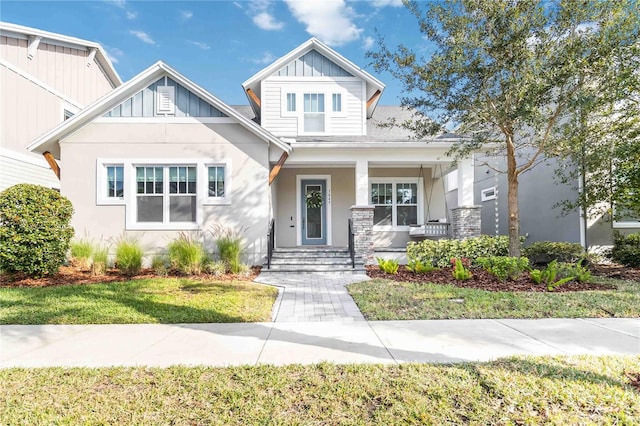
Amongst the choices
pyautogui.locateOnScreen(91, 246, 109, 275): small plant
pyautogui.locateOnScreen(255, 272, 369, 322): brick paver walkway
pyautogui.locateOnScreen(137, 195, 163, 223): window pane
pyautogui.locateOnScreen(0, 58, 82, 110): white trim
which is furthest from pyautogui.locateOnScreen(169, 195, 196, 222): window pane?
pyautogui.locateOnScreen(0, 58, 82, 110): white trim

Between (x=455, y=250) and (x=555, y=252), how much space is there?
9.82 ft

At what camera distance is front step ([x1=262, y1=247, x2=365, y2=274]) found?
30.4ft

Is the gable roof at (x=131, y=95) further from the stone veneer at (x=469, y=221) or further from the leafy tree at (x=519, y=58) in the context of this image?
the stone veneer at (x=469, y=221)

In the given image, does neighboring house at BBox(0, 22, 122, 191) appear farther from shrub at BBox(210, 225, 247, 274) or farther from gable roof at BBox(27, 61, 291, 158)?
shrub at BBox(210, 225, 247, 274)

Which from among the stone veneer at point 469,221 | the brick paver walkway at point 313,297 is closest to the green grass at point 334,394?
the brick paver walkway at point 313,297

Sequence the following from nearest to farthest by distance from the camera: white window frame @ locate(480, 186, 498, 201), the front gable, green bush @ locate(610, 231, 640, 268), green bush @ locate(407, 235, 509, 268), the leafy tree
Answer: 1. the leafy tree
2. green bush @ locate(610, 231, 640, 268)
3. green bush @ locate(407, 235, 509, 268)
4. the front gable
5. white window frame @ locate(480, 186, 498, 201)

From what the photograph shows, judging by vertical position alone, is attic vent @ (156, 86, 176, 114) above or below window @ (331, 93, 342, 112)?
below

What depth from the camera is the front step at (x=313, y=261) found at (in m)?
9.27

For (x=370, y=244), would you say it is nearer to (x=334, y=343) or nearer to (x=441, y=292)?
(x=441, y=292)

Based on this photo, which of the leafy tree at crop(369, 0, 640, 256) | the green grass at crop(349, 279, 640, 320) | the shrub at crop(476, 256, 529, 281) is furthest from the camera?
the shrub at crop(476, 256, 529, 281)

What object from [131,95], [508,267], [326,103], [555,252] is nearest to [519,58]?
[508,267]

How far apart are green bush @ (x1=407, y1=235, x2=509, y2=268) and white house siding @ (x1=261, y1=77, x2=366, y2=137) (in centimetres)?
457

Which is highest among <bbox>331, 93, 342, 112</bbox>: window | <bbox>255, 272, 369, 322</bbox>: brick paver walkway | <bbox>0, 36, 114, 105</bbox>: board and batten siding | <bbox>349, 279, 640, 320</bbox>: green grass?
<bbox>0, 36, 114, 105</bbox>: board and batten siding

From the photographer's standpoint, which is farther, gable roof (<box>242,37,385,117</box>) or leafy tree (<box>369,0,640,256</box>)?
gable roof (<box>242,37,385,117</box>)
